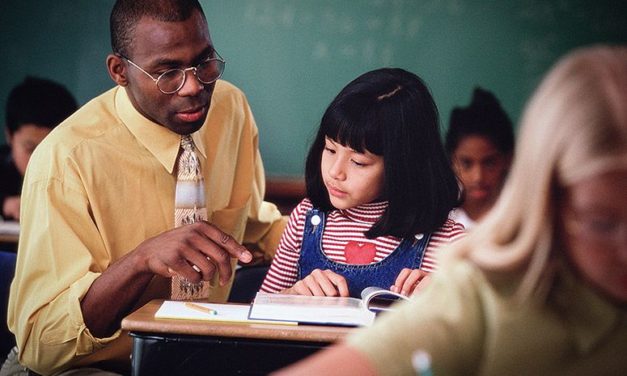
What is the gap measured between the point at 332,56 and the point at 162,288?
1852 millimetres

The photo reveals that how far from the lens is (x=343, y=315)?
66.9 inches

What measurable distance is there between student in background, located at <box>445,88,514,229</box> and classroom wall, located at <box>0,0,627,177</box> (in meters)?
0.06

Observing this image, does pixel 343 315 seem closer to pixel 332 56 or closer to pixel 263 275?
pixel 263 275

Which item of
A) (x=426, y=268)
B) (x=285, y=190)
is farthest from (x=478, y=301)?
(x=285, y=190)

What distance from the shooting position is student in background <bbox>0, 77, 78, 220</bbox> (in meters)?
3.65

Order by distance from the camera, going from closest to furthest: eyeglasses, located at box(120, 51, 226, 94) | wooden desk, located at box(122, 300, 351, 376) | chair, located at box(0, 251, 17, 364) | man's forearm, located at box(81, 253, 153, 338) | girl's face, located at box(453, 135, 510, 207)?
wooden desk, located at box(122, 300, 351, 376), man's forearm, located at box(81, 253, 153, 338), eyeglasses, located at box(120, 51, 226, 94), chair, located at box(0, 251, 17, 364), girl's face, located at box(453, 135, 510, 207)

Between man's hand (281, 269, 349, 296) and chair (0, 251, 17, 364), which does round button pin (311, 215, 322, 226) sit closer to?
man's hand (281, 269, 349, 296)

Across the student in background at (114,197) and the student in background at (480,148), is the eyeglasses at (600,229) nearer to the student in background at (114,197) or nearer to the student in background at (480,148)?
the student in background at (114,197)

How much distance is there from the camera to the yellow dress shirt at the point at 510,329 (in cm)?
78

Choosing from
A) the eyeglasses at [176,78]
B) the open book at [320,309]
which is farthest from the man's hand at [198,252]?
the eyeglasses at [176,78]

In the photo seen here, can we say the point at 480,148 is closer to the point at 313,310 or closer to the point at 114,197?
the point at 114,197

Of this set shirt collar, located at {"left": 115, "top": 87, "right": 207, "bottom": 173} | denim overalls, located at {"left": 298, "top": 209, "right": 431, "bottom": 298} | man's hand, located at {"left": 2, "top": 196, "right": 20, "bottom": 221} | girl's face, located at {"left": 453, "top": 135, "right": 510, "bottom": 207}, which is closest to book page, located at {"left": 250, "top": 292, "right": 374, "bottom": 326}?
denim overalls, located at {"left": 298, "top": 209, "right": 431, "bottom": 298}

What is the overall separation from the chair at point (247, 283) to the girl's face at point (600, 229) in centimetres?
173

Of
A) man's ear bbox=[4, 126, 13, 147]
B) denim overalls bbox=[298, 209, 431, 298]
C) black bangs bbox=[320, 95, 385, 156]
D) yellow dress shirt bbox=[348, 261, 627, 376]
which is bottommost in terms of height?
man's ear bbox=[4, 126, 13, 147]
